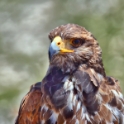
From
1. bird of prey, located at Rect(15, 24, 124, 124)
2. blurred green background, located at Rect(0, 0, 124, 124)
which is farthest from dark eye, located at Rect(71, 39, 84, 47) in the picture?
blurred green background, located at Rect(0, 0, 124, 124)

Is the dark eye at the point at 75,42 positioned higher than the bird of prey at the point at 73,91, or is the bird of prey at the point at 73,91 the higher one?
the dark eye at the point at 75,42

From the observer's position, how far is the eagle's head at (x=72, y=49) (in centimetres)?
468

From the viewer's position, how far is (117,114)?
186 inches

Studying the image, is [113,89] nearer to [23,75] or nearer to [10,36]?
[23,75]

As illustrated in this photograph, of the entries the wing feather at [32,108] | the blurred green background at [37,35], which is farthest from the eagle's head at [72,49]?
the blurred green background at [37,35]

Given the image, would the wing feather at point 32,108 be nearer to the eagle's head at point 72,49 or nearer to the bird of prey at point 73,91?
the bird of prey at point 73,91

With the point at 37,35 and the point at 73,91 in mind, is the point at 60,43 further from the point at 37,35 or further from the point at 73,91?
the point at 37,35

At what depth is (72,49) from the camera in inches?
186

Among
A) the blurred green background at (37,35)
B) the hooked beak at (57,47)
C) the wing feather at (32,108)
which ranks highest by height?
the blurred green background at (37,35)

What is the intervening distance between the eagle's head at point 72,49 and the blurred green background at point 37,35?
11.4ft

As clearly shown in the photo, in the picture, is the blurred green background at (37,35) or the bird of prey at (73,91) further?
the blurred green background at (37,35)

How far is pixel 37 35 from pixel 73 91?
512cm

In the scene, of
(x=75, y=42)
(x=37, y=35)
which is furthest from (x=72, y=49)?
(x=37, y=35)

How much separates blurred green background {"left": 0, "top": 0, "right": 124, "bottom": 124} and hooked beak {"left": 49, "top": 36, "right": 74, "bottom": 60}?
3494 mm
